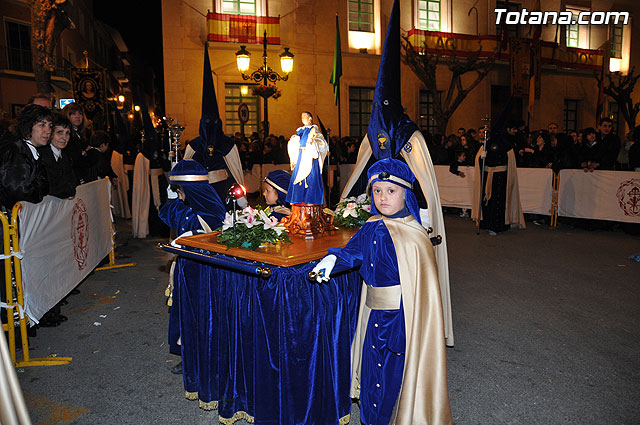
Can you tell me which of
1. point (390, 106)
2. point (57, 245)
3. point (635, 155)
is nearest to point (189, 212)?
point (390, 106)

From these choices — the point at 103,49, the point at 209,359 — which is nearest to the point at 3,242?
the point at 209,359

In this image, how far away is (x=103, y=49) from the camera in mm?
48219

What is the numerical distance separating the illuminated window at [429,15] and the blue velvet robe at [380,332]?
2305 cm

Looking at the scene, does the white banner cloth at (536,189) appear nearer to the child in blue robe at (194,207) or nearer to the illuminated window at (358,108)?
the child in blue robe at (194,207)

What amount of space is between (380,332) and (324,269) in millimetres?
633

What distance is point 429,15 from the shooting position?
23.8 metres

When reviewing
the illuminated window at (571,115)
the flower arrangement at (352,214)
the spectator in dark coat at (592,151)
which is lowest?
the flower arrangement at (352,214)

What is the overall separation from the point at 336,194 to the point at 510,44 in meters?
15.6

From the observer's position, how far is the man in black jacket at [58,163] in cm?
524

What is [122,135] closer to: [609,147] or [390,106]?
[390,106]

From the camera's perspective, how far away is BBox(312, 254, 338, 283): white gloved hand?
9.15 feet

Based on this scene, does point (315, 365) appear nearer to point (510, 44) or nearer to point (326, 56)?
point (326, 56)

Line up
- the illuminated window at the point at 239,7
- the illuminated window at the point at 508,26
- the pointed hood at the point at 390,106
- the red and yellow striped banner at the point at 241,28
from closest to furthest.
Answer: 1. the pointed hood at the point at 390,106
2. the red and yellow striped banner at the point at 241,28
3. the illuminated window at the point at 239,7
4. the illuminated window at the point at 508,26

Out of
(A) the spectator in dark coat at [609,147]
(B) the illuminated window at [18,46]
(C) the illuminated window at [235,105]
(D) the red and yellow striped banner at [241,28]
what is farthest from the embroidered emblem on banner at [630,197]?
(B) the illuminated window at [18,46]
